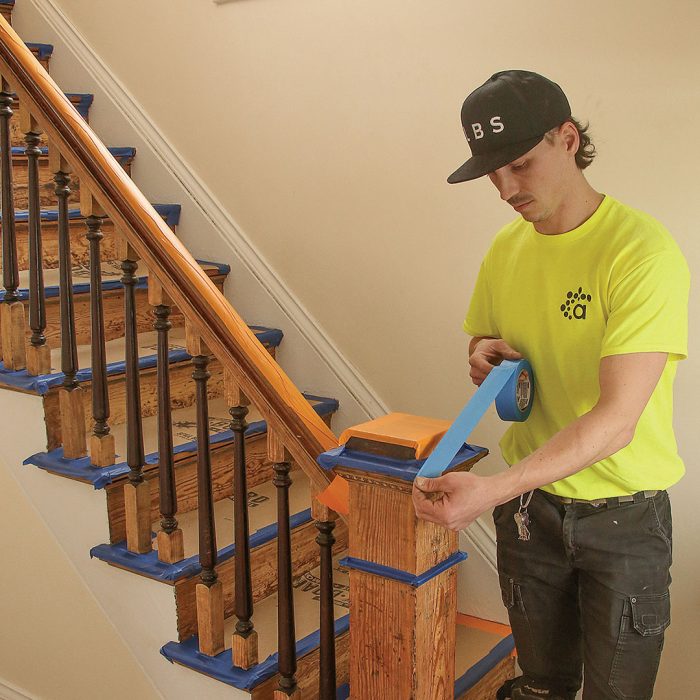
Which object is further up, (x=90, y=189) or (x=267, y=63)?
(x=267, y=63)

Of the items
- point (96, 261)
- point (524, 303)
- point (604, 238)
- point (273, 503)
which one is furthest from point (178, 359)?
point (604, 238)

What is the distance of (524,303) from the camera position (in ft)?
4.97

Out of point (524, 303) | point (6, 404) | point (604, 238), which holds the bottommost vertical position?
point (6, 404)

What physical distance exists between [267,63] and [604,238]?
193cm

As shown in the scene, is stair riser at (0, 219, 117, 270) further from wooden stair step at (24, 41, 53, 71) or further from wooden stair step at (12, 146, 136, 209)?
wooden stair step at (24, 41, 53, 71)

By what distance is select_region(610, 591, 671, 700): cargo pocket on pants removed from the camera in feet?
4.68

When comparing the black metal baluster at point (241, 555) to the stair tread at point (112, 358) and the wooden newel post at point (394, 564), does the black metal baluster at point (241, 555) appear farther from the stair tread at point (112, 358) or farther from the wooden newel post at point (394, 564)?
the stair tread at point (112, 358)

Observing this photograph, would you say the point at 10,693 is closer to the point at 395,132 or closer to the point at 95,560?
the point at 95,560

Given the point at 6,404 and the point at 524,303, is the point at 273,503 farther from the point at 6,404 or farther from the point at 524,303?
the point at 524,303

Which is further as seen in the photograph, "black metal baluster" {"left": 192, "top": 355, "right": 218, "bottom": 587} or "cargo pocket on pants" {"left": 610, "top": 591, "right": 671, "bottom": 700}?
"black metal baluster" {"left": 192, "top": 355, "right": 218, "bottom": 587}

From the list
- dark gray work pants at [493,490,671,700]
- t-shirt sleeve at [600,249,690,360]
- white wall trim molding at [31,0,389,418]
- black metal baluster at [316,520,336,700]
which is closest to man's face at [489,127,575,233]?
t-shirt sleeve at [600,249,690,360]

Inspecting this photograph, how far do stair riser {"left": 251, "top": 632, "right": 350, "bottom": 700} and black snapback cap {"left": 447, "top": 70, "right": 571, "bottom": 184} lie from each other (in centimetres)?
127

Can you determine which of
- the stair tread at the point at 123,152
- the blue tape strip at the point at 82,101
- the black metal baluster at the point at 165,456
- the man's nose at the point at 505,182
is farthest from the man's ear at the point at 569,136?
the blue tape strip at the point at 82,101

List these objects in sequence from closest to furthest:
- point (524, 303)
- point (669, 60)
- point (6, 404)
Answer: point (524, 303)
point (669, 60)
point (6, 404)
